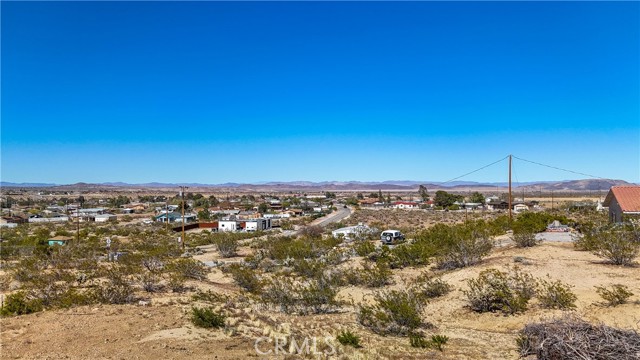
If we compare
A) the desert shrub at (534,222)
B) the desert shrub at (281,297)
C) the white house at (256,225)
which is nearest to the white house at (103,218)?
the white house at (256,225)

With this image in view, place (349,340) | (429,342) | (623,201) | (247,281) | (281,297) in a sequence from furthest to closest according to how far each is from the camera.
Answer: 1. (623,201)
2. (247,281)
3. (281,297)
4. (429,342)
5. (349,340)

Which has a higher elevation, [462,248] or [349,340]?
[462,248]

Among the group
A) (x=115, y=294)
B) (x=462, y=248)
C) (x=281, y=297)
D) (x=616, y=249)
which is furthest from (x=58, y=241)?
(x=616, y=249)

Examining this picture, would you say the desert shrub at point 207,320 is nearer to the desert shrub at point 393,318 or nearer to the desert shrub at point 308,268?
the desert shrub at point 393,318

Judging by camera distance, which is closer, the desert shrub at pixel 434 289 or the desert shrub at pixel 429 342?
the desert shrub at pixel 429 342

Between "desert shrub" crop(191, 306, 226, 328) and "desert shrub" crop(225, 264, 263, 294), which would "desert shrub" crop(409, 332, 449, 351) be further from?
"desert shrub" crop(225, 264, 263, 294)

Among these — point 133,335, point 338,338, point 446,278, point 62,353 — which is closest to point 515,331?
point 338,338

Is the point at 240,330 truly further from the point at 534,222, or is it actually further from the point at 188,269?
the point at 534,222
